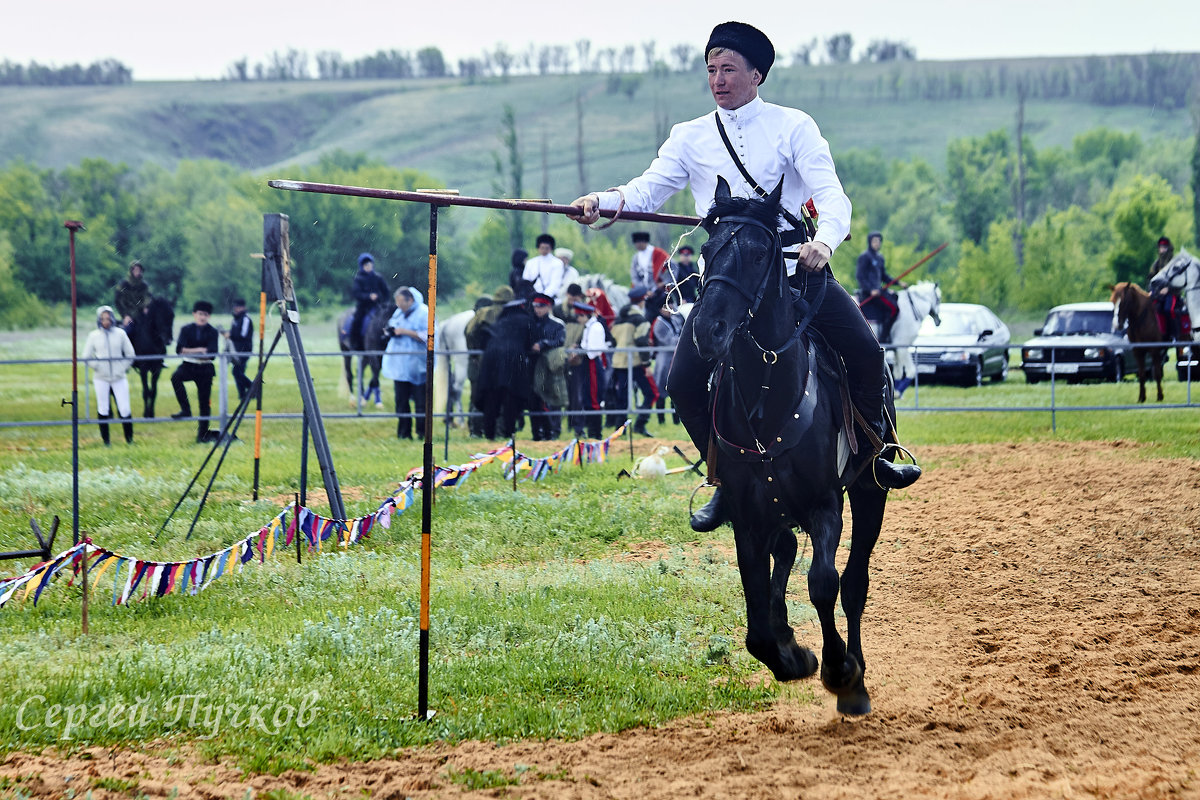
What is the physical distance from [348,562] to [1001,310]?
5139 cm

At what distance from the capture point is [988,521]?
11242 millimetres

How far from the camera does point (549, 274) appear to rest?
790 inches

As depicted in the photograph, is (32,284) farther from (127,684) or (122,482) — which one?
(127,684)

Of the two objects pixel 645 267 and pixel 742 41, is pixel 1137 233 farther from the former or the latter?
pixel 742 41

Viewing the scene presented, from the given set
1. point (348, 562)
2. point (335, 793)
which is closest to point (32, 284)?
point (348, 562)

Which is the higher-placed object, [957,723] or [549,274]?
[549,274]

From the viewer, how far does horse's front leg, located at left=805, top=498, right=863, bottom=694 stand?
5836 millimetres

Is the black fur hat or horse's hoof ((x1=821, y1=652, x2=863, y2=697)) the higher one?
the black fur hat

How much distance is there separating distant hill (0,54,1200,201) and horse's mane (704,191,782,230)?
10714cm

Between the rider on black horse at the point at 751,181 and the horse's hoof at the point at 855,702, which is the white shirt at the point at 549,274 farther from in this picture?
the horse's hoof at the point at 855,702

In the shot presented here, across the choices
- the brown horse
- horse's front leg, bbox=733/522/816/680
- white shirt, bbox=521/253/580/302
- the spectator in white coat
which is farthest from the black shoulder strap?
the brown horse

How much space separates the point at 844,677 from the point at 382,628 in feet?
9.83

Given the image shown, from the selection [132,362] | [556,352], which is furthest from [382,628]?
[132,362]

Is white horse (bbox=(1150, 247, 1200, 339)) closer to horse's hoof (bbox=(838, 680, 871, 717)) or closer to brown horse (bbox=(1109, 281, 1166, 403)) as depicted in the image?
brown horse (bbox=(1109, 281, 1166, 403))
